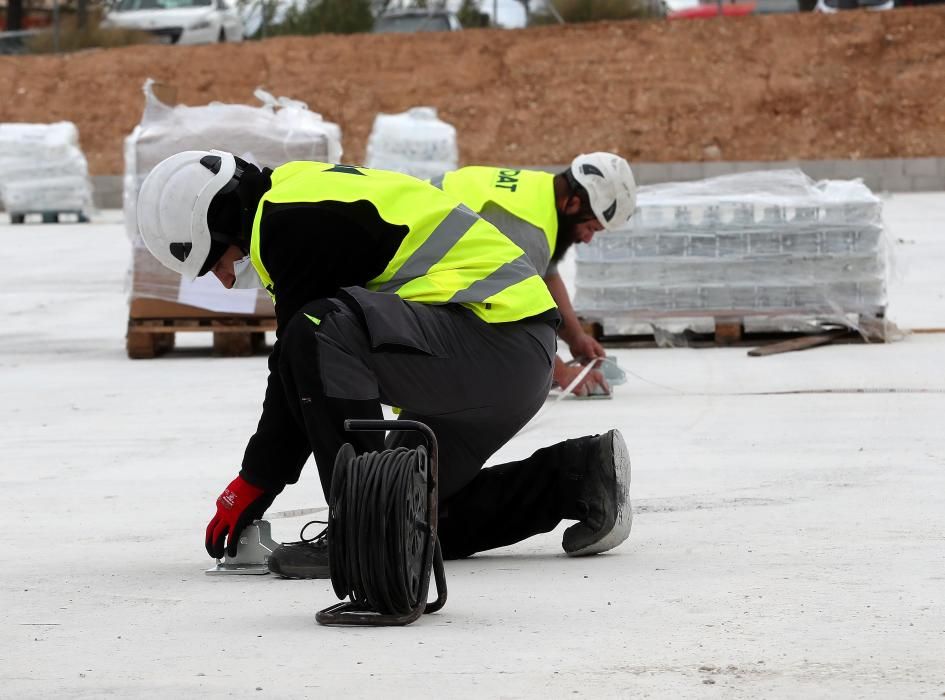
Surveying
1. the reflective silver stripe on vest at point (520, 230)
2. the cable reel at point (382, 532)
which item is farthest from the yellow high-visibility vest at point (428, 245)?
the reflective silver stripe on vest at point (520, 230)

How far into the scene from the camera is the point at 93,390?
9.62 meters

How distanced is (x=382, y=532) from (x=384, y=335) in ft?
2.25

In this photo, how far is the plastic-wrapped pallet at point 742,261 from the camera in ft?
36.5

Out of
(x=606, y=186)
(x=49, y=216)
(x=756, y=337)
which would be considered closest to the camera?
(x=606, y=186)

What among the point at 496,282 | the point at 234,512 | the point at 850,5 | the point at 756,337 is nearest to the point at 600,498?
the point at 496,282

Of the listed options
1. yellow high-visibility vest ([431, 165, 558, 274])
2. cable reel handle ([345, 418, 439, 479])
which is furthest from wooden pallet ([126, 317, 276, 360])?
cable reel handle ([345, 418, 439, 479])

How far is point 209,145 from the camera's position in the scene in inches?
433

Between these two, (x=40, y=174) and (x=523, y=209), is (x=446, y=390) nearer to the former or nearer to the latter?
(x=523, y=209)

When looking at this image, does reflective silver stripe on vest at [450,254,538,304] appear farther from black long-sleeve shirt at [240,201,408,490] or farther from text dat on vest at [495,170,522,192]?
text dat on vest at [495,170,522,192]

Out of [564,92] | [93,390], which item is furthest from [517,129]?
[93,390]

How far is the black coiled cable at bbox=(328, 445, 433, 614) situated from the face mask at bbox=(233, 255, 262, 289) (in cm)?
105

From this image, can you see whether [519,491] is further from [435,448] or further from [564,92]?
→ [564,92]

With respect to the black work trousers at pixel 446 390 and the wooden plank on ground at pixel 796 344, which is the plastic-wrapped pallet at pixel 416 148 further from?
the black work trousers at pixel 446 390

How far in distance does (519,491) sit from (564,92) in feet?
108
